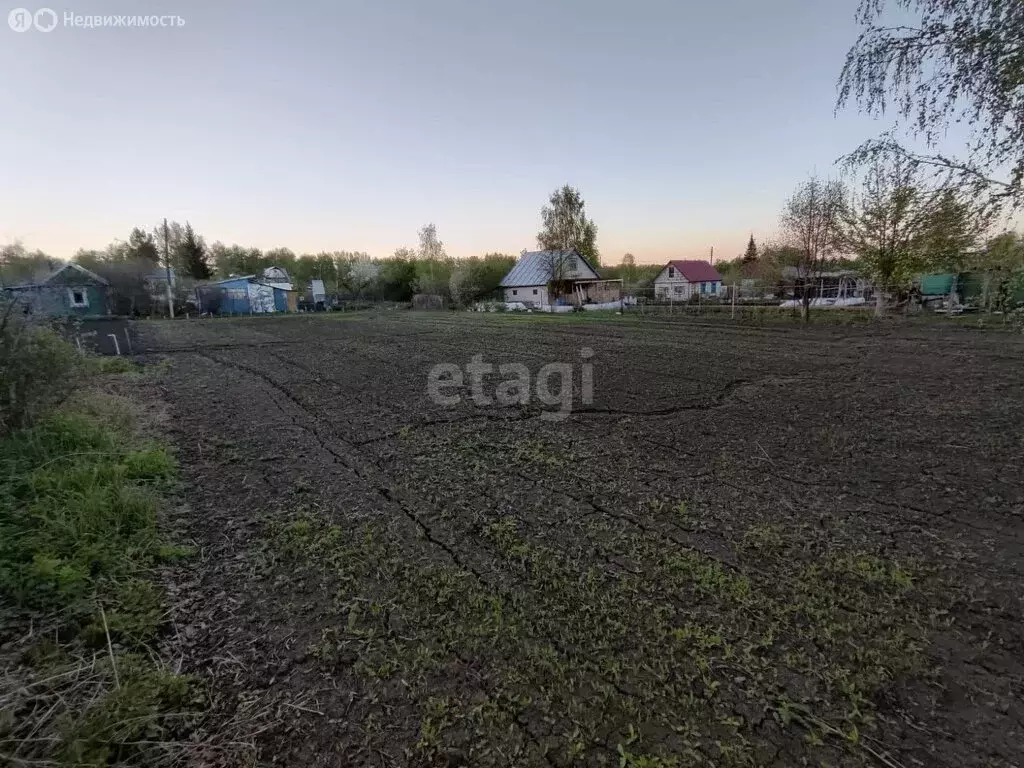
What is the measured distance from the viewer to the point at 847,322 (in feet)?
54.3

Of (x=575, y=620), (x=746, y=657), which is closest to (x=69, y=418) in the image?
(x=575, y=620)

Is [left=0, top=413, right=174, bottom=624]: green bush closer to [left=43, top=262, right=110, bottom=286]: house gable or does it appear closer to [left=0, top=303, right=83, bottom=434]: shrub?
[left=0, top=303, right=83, bottom=434]: shrub

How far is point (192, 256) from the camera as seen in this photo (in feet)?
135

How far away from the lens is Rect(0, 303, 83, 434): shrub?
11.8 ft

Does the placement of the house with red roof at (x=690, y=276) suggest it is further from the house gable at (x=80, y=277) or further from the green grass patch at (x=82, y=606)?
the green grass patch at (x=82, y=606)

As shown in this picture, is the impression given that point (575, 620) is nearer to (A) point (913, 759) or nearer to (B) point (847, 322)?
(A) point (913, 759)

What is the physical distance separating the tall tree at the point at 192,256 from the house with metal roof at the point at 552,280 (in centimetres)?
2860

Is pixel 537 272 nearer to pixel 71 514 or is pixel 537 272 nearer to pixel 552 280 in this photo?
pixel 552 280

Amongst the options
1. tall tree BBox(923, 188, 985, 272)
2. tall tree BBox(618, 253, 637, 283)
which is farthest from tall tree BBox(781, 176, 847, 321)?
tall tree BBox(618, 253, 637, 283)

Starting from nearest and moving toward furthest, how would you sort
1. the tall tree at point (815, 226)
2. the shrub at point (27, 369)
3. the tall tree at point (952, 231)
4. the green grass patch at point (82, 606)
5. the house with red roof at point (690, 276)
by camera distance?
the green grass patch at point (82, 606) < the tall tree at point (952, 231) < the shrub at point (27, 369) < the tall tree at point (815, 226) < the house with red roof at point (690, 276)

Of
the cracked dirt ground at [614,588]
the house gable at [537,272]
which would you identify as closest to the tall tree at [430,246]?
the house gable at [537,272]

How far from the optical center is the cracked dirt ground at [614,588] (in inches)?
62.2

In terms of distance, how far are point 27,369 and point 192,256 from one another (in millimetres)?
46805

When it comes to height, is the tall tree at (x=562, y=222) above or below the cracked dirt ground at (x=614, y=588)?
above
